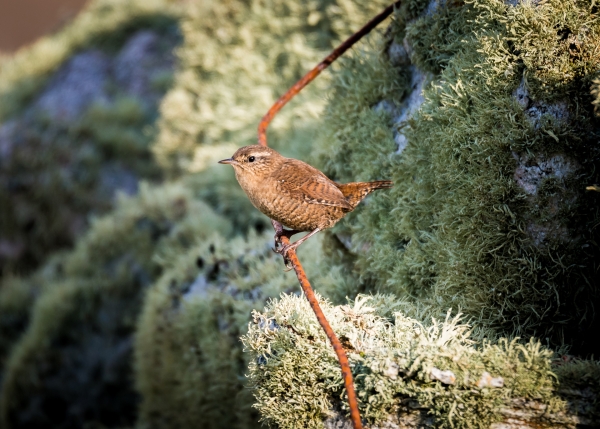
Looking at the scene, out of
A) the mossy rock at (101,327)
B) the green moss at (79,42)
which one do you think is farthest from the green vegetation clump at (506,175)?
the green moss at (79,42)

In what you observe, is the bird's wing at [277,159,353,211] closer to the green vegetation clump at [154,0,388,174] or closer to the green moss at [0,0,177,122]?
the green vegetation clump at [154,0,388,174]

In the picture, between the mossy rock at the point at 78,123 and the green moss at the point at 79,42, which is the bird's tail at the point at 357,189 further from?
the green moss at the point at 79,42

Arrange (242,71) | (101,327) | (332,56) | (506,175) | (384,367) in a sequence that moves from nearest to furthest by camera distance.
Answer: (384,367), (506,175), (332,56), (101,327), (242,71)

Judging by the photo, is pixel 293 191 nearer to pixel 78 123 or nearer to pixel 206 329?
pixel 206 329

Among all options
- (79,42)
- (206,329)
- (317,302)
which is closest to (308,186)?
(317,302)

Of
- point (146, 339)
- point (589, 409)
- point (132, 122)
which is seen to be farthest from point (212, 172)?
point (589, 409)

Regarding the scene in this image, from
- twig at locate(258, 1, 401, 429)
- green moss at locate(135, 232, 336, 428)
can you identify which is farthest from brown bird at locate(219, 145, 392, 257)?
green moss at locate(135, 232, 336, 428)

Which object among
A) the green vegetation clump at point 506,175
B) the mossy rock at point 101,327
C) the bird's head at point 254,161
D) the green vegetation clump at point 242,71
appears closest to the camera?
the green vegetation clump at point 506,175
